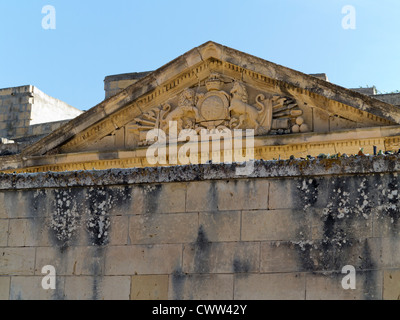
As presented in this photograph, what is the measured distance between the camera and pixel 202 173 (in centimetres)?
920

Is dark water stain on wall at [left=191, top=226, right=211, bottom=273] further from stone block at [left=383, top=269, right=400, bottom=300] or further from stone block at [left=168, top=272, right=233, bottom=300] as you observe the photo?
stone block at [left=383, top=269, right=400, bottom=300]

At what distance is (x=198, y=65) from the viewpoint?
22984 millimetres

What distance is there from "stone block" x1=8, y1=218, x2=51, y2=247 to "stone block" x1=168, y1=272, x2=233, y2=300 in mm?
1577

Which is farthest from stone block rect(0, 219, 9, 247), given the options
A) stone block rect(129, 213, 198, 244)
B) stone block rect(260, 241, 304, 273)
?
stone block rect(260, 241, 304, 273)

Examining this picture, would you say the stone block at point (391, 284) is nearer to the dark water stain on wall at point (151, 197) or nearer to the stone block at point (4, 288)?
the dark water stain on wall at point (151, 197)

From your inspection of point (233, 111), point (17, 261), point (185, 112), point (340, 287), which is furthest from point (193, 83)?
point (340, 287)

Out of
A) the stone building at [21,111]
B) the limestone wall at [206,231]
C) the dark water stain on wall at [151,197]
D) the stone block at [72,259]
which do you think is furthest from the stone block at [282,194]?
the stone building at [21,111]

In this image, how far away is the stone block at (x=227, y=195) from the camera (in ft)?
29.7

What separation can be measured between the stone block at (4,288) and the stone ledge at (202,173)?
3.41 feet

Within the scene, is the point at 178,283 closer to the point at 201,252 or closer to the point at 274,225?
the point at 201,252

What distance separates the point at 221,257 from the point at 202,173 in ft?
3.00
